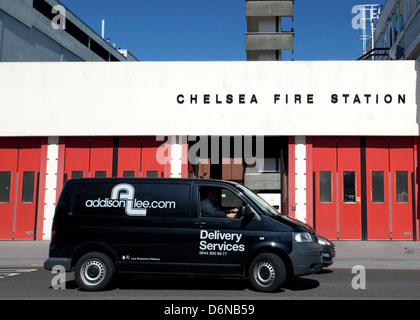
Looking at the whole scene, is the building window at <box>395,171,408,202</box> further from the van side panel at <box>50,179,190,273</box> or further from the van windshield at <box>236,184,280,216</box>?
the van side panel at <box>50,179,190,273</box>

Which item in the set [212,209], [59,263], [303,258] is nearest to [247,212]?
[212,209]

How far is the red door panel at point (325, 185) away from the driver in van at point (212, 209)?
9945 mm

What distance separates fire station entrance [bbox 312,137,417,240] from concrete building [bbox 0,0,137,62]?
71.3ft

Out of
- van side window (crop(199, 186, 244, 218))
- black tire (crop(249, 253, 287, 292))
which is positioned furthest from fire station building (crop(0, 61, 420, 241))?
black tire (crop(249, 253, 287, 292))

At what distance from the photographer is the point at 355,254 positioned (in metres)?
13.5

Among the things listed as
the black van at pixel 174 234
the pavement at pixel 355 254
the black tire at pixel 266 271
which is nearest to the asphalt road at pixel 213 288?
the black tire at pixel 266 271

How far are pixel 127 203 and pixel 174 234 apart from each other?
110cm

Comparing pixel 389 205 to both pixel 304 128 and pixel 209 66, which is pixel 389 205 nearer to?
pixel 304 128

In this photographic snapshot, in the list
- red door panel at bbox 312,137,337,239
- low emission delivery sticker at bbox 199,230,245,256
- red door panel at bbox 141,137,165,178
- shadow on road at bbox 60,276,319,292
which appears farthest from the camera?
red door panel at bbox 141,137,165,178

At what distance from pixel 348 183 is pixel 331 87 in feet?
12.9

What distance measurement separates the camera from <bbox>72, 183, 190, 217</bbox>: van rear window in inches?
320

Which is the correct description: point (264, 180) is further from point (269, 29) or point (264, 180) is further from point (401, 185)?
point (269, 29)

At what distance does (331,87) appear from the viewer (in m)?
17.5
